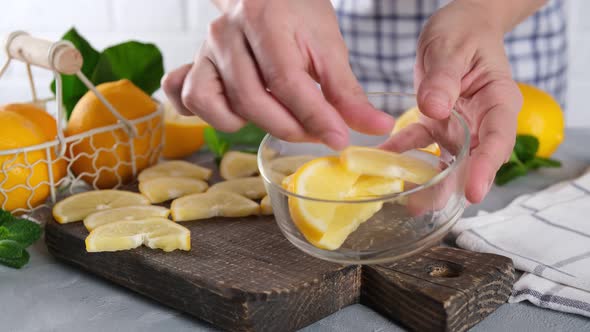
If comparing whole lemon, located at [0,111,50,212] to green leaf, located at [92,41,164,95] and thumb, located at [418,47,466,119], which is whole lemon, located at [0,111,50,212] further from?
thumb, located at [418,47,466,119]

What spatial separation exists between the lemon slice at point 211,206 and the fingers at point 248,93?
207 millimetres

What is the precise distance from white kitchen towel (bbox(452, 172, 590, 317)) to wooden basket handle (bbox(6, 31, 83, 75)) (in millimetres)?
542

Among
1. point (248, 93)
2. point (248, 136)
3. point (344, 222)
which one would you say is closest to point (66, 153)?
point (248, 136)

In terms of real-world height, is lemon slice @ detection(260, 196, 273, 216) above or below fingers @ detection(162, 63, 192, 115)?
below

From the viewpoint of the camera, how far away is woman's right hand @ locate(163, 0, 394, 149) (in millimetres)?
647

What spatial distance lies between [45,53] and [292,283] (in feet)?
1.55

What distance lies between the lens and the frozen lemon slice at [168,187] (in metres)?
0.93

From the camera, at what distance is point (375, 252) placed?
0.64 m

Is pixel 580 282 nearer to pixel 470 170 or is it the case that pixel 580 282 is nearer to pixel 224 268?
pixel 470 170

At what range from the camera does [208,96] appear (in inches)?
27.6

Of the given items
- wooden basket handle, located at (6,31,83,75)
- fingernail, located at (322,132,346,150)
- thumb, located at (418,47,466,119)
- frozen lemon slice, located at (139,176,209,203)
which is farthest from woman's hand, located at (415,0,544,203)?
wooden basket handle, located at (6,31,83,75)

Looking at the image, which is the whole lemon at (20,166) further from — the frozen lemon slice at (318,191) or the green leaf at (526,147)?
the green leaf at (526,147)

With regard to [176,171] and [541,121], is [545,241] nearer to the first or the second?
[541,121]

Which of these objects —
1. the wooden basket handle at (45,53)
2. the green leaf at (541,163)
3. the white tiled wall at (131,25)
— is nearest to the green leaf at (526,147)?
the green leaf at (541,163)
